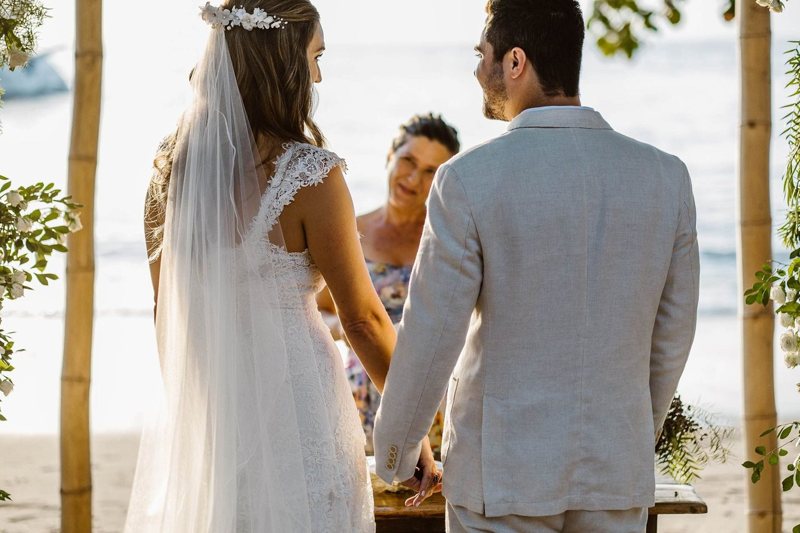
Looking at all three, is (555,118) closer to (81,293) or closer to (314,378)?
(314,378)

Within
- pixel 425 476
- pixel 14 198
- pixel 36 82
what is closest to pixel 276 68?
pixel 14 198

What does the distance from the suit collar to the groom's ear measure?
0.09m

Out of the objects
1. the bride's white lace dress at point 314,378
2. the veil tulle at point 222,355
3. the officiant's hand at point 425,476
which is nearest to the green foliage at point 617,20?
the bride's white lace dress at point 314,378

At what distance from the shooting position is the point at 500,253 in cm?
207

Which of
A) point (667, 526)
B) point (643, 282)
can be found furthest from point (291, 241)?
point (667, 526)

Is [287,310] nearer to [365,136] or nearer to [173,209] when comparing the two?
[173,209]

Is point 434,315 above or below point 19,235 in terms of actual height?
below

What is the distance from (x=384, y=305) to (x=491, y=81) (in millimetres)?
2165

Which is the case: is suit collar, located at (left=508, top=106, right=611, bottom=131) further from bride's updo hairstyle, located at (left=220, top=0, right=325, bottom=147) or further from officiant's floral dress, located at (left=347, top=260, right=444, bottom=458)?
officiant's floral dress, located at (left=347, top=260, right=444, bottom=458)

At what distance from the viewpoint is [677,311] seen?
2.23 meters

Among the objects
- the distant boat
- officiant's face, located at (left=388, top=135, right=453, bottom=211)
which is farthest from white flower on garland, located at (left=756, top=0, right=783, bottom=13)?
the distant boat

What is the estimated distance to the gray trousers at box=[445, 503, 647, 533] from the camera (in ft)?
7.02

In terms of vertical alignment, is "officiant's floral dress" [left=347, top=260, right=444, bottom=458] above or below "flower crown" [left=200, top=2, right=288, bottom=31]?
below

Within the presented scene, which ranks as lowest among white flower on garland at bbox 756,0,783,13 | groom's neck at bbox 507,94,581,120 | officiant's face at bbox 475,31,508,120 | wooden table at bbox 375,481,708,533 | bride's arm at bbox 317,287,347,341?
wooden table at bbox 375,481,708,533
